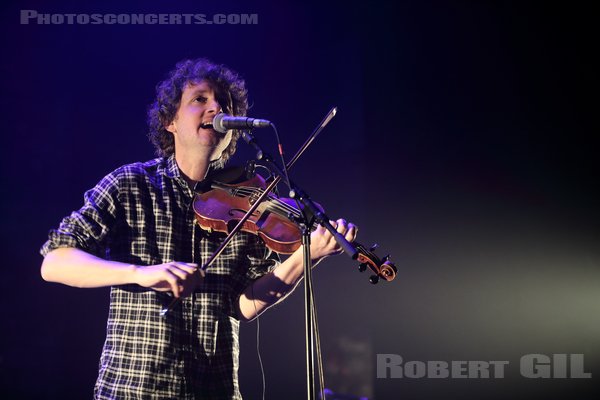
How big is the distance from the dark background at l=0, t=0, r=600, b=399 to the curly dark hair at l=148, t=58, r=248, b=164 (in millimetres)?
405

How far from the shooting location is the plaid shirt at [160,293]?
211 cm

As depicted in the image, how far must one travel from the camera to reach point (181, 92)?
277 centimetres

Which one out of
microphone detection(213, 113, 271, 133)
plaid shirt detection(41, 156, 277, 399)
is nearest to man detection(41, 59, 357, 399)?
plaid shirt detection(41, 156, 277, 399)

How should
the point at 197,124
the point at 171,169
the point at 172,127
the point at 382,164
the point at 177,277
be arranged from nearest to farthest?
1. the point at 177,277
2. the point at 171,169
3. the point at 197,124
4. the point at 172,127
5. the point at 382,164

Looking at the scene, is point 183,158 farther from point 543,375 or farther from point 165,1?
point 543,375

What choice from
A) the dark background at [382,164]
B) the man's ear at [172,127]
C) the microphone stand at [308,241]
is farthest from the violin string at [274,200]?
the dark background at [382,164]

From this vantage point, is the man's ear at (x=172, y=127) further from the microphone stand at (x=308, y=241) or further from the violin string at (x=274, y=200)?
the microphone stand at (x=308, y=241)

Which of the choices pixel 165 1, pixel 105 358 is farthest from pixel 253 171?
pixel 165 1

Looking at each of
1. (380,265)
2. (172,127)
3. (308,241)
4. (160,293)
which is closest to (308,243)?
(308,241)

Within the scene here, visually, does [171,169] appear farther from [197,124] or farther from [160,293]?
[160,293]

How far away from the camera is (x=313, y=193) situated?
3.39m

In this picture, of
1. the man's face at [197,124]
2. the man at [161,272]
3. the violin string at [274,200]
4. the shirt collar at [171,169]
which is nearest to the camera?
the man at [161,272]

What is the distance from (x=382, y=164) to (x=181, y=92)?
1.29 metres

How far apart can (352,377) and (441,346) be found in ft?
1.82
